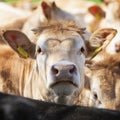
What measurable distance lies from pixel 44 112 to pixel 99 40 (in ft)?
9.63

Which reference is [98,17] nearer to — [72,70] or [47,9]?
[47,9]

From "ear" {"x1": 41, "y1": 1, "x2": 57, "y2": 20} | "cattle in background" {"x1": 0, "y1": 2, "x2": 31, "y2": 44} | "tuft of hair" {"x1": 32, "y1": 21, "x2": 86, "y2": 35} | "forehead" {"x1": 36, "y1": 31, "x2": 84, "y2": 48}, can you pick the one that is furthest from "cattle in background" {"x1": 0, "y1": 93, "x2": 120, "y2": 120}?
"ear" {"x1": 41, "y1": 1, "x2": 57, "y2": 20}

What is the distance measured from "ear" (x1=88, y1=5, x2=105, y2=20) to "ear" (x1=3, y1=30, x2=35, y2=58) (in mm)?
5589

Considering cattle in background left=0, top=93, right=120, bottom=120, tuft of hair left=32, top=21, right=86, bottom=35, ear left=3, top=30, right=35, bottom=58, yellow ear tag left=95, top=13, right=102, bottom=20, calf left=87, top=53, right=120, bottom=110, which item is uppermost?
tuft of hair left=32, top=21, right=86, bottom=35

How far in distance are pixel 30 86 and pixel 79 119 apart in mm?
2905

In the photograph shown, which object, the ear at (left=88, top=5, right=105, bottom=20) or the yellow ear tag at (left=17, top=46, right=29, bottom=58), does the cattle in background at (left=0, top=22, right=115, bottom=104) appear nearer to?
the yellow ear tag at (left=17, top=46, right=29, bottom=58)

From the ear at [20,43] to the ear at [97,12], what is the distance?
5.59m

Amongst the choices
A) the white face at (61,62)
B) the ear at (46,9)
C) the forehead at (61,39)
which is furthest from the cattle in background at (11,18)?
the white face at (61,62)

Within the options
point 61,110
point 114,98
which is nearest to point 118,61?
point 114,98

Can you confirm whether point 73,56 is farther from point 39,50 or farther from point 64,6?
point 64,6

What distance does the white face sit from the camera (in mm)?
6645

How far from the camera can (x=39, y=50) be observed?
23.2 ft

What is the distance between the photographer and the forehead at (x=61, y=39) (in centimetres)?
699

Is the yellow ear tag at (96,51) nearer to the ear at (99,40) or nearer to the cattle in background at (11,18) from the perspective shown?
the ear at (99,40)
